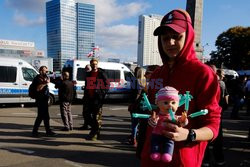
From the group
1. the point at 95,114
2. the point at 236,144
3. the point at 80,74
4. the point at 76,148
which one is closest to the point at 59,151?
the point at 76,148

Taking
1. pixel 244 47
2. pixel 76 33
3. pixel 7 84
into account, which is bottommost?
pixel 7 84

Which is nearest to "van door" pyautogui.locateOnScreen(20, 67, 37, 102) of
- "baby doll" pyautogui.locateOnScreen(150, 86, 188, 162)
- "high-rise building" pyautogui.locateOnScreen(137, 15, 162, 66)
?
"baby doll" pyautogui.locateOnScreen(150, 86, 188, 162)

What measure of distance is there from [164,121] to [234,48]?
5825 centimetres

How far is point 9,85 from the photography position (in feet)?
45.1

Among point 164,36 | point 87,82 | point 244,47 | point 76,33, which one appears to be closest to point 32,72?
point 87,82

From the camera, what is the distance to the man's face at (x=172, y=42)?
155 cm

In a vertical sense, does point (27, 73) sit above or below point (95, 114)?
above

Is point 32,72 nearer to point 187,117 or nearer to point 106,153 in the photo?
point 106,153

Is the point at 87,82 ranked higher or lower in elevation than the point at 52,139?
higher

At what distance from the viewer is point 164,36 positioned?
1597mm

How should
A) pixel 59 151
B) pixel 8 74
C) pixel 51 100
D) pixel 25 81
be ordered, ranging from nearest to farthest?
pixel 59 151
pixel 8 74
pixel 25 81
pixel 51 100

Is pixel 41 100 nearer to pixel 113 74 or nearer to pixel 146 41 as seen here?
pixel 113 74

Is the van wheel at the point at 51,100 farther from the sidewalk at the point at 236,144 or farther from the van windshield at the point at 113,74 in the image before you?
the sidewalk at the point at 236,144

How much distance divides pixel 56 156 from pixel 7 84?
897 cm
